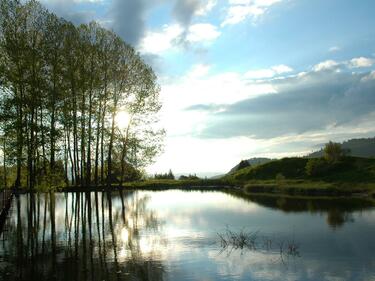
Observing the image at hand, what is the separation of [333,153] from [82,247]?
256 ft

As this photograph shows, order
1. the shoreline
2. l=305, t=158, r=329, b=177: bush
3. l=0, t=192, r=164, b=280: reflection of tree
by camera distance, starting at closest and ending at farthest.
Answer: l=0, t=192, r=164, b=280: reflection of tree
the shoreline
l=305, t=158, r=329, b=177: bush

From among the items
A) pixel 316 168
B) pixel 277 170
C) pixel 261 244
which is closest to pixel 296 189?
pixel 316 168

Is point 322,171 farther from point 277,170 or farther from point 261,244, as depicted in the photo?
point 261,244

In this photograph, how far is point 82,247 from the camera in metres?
23.0

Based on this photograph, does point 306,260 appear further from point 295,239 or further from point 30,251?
point 30,251

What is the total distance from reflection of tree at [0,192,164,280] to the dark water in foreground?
40 millimetres

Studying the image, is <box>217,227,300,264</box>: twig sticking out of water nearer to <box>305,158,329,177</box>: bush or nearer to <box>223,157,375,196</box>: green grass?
<box>223,157,375,196</box>: green grass

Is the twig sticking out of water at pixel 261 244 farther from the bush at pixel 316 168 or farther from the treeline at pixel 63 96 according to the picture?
the bush at pixel 316 168

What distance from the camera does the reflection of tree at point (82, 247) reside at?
1744cm

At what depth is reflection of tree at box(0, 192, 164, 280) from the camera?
1744 centimetres

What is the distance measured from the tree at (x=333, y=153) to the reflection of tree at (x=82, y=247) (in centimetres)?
6279

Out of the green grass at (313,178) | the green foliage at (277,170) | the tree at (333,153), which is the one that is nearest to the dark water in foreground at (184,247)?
the green grass at (313,178)

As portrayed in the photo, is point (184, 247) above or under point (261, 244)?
above

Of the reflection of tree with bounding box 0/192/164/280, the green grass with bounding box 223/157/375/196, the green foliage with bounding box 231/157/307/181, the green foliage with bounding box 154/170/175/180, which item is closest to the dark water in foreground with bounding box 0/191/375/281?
the reflection of tree with bounding box 0/192/164/280
